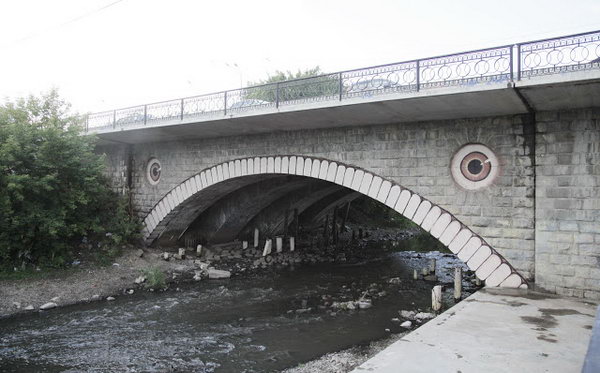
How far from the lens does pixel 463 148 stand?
8.93m

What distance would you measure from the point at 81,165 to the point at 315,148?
7.47 m

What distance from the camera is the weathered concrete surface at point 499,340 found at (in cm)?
462

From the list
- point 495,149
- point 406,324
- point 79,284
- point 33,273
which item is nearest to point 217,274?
point 79,284

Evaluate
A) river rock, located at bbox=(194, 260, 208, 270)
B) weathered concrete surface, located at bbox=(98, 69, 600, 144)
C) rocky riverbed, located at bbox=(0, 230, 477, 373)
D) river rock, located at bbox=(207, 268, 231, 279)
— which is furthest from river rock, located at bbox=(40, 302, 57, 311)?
weathered concrete surface, located at bbox=(98, 69, 600, 144)

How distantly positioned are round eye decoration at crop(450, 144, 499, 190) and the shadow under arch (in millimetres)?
796

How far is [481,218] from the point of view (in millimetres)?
8570

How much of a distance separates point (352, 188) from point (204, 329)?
15.6 ft

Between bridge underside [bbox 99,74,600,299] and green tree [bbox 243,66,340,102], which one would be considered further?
green tree [bbox 243,66,340,102]

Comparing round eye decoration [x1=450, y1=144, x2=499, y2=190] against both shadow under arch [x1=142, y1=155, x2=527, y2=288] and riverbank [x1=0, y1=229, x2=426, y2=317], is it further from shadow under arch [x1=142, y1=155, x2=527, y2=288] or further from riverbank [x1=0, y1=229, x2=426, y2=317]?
riverbank [x1=0, y1=229, x2=426, y2=317]

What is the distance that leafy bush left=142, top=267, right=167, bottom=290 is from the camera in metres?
12.1

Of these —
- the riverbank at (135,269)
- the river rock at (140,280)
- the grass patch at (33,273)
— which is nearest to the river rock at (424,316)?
the riverbank at (135,269)

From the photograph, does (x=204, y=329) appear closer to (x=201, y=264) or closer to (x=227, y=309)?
(x=227, y=309)

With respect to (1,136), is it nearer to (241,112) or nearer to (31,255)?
(31,255)

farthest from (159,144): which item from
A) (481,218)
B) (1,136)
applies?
(481,218)
